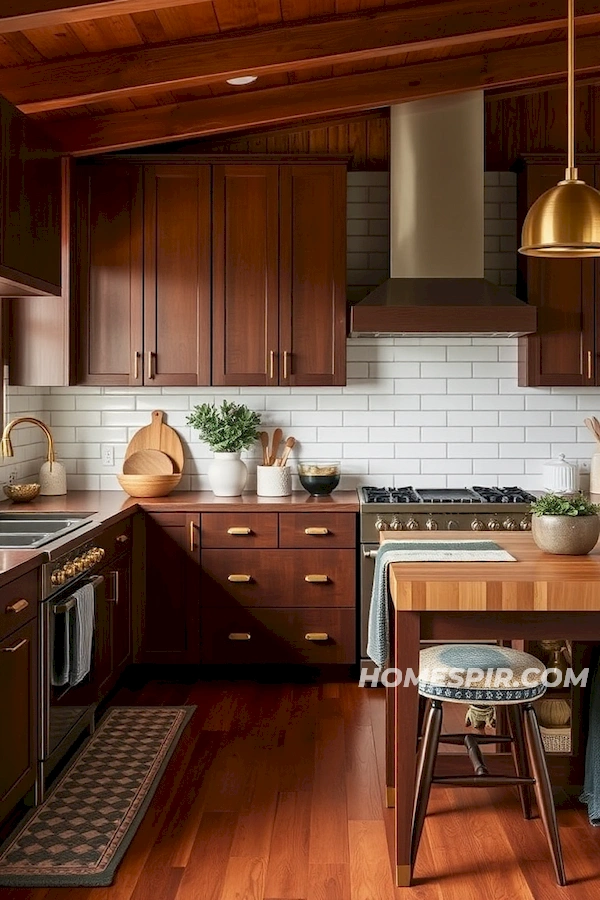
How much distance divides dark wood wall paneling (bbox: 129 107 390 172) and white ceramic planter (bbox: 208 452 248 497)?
175 centimetres

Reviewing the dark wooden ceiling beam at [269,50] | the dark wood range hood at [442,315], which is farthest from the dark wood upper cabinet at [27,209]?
the dark wood range hood at [442,315]

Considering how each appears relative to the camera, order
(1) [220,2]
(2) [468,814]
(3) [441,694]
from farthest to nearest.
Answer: (1) [220,2] < (2) [468,814] < (3) [441,694]

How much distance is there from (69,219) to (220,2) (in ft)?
5.56

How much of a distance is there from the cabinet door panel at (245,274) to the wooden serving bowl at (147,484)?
596mm

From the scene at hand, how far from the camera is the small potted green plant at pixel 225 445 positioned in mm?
5508

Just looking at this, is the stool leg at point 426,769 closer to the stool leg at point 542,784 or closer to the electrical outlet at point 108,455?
the stool leg at point 542,784

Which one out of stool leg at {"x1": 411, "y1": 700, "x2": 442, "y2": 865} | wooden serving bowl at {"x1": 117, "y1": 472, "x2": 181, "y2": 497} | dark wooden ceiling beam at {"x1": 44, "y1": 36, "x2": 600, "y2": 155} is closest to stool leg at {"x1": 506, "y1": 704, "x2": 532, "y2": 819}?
stool leg at {"x1": 411, "y1": 700, "x2": 442, "y2": 865}

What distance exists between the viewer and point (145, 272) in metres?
5.48

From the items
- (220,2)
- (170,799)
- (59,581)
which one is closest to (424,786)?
(170,799)

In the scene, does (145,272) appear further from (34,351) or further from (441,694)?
(441,694)

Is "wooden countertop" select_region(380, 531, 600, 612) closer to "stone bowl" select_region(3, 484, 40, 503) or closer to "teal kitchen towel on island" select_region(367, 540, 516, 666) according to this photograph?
"teal kitchen towel on island" select_region(367, 540, 516, 666)

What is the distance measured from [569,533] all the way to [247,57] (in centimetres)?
241

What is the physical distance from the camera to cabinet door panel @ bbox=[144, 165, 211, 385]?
17.9 feet

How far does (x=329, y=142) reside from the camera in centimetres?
580
